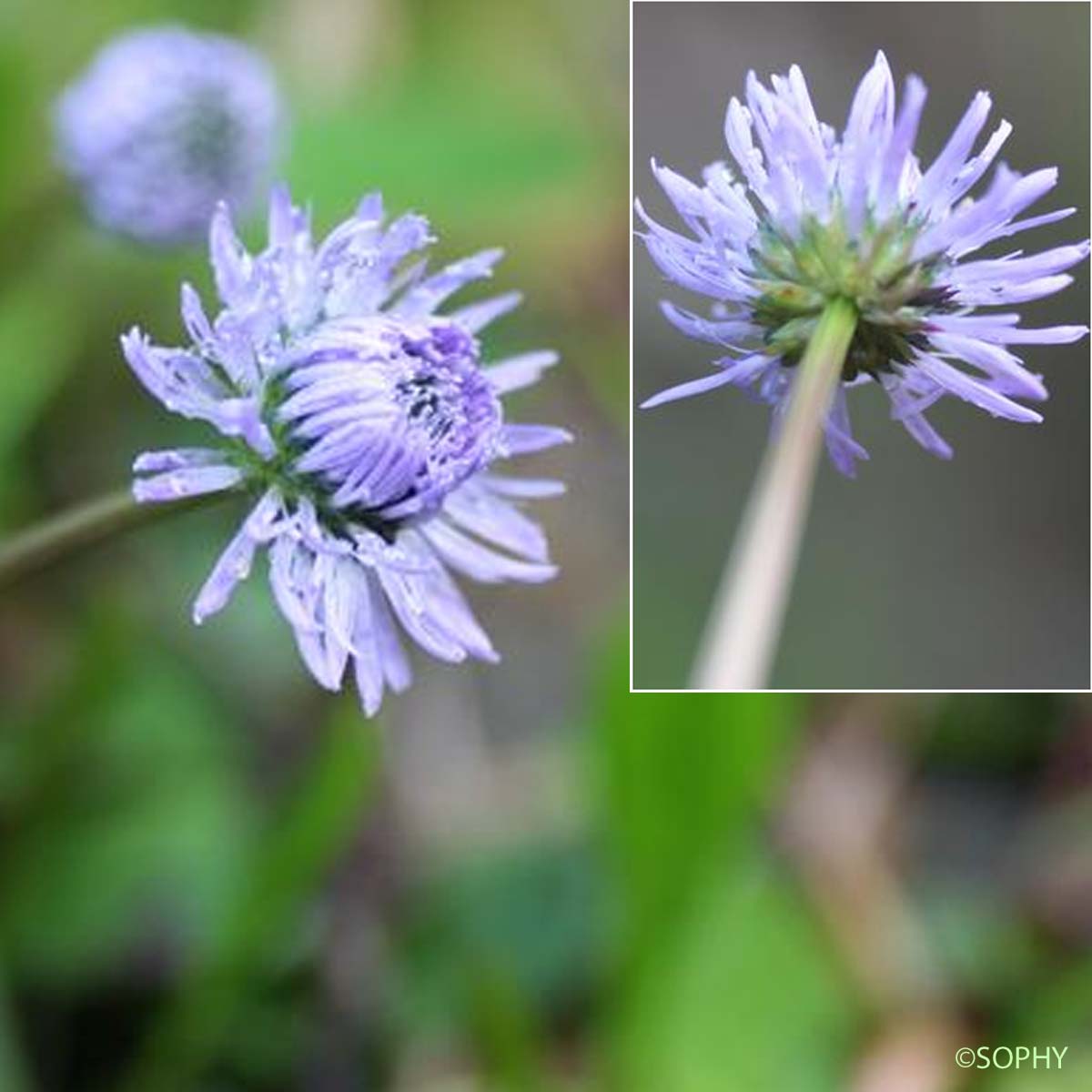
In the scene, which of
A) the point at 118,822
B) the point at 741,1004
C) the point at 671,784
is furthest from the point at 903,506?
the point at 118,822

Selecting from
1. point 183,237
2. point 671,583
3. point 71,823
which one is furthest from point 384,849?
point 183,237

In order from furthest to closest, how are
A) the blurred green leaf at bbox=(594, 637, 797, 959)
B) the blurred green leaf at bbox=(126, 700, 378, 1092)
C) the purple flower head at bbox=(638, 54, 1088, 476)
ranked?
the blurred green leaf at bbox=(594, 637, 797, 959) < the blurred green leaf at bbox=(126, 700, 378, 1092) < the purple flower head at bbox=(638, 54, 1088, 476)

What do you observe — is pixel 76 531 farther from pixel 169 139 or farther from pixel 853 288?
pixel 169 139

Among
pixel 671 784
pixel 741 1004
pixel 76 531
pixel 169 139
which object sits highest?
pixel 169 139

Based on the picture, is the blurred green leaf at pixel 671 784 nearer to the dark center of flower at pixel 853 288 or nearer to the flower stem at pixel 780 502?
the flower stem at pixel 780 502

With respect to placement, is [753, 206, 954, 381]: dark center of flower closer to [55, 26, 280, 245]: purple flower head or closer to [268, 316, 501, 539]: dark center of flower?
[268, 316, 501, 539]: dark center of flower

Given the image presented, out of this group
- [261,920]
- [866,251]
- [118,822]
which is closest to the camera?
[866,251]

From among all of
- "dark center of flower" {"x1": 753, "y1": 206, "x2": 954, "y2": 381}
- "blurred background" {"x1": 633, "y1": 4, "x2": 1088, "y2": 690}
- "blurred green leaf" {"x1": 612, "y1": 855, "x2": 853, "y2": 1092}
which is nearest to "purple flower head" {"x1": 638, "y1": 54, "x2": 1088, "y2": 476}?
"dark center of flower" {"x1": 753, "y1": 206, "x2": 954, "y2": 381}
